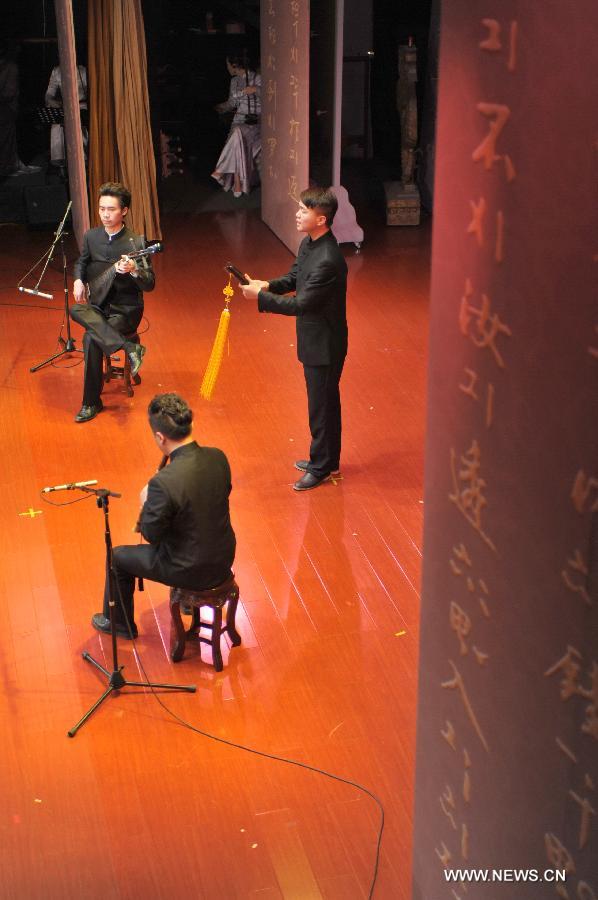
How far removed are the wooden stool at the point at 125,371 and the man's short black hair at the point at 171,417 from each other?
2.53 metres

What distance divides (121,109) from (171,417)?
6033 mm

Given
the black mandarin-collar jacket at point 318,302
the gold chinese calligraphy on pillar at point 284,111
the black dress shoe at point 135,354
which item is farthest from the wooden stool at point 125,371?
the gold chinese calligraphy on pillar at point 284,111

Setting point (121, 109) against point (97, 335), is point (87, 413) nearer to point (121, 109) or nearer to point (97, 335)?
point (97, 335)

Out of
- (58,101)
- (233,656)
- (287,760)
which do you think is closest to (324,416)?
(233,656)

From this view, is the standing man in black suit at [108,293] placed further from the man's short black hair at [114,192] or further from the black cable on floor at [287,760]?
the black cable on floor at [287,760]

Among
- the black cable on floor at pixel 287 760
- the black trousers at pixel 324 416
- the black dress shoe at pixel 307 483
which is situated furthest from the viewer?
the black dress shoe at pixel 307 483

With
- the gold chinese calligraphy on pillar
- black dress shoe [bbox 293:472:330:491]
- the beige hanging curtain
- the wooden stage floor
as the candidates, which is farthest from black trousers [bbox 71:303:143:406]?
the beige hanging curtain

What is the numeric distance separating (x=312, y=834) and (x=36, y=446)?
3249mm

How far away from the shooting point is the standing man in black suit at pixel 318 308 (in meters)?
5.53

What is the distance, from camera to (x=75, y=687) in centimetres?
453

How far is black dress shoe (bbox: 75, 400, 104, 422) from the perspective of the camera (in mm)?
6697

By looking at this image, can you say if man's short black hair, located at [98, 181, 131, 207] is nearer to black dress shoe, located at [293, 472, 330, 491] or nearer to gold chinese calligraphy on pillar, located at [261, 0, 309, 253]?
black dress shoe, located at [293, 472, 330, 491]

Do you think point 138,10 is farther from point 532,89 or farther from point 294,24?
point 532,89

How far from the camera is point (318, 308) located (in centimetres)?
561
